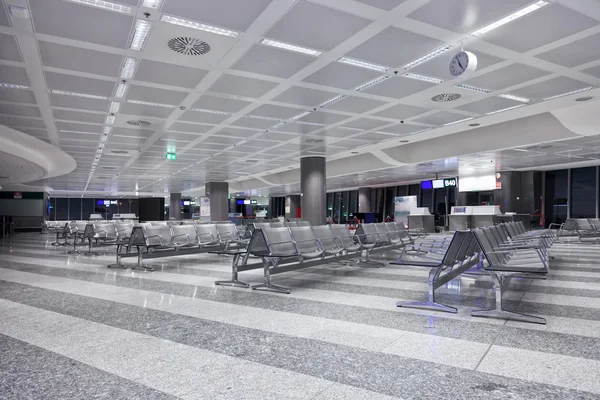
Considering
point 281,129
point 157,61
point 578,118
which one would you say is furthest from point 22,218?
point 578,118

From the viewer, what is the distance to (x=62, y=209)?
47562 millimetres

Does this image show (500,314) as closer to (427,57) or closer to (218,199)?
(427,57)

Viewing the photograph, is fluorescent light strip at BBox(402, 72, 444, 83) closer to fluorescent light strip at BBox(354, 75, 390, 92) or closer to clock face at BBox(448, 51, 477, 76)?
fluorescent light strip at BBox(354, 75, 390, 92)

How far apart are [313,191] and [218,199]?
1265cm

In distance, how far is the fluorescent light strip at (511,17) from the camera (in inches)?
197

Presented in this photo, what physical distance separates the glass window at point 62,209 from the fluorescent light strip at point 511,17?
52.0m

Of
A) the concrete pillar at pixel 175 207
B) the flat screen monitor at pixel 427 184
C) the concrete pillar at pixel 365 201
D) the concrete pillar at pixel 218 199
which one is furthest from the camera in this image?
the concrete pillar at pixel 175 207

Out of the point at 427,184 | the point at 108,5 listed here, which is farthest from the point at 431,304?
the point at 427,184

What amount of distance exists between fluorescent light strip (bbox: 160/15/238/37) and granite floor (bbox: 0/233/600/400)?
3.70 metres

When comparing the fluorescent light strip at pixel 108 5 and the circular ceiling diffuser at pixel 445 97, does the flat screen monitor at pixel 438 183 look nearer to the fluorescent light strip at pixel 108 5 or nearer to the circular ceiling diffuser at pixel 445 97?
the circular ceiling diffuser at pixel 445 97

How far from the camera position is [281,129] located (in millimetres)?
11844

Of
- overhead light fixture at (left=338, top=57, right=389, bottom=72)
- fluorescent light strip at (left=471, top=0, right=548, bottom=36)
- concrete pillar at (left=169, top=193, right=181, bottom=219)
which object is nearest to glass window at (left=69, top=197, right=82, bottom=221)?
concrete pillar at (left=169, top=193, right=181, bottom=219)

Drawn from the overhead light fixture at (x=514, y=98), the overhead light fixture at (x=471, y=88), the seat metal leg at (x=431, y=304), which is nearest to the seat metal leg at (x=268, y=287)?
the seat metal leg at (x=431, y=304)

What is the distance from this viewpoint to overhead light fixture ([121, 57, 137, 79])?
21.5ft
